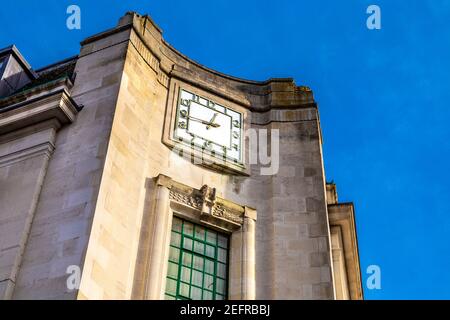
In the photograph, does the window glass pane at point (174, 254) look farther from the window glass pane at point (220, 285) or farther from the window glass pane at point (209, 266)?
the window glass pane at point (220, 285)

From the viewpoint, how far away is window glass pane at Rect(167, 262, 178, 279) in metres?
21.6

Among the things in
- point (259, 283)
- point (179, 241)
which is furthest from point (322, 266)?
point (179, 241)

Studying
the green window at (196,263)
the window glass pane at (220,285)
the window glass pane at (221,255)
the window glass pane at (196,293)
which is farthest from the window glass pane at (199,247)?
the window glass pane at (196,293)

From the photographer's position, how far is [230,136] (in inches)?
1033

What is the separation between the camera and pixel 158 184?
75.3ft

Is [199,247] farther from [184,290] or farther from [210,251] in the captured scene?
[184,290]

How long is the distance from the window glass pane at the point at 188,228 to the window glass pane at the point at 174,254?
820 millimetres

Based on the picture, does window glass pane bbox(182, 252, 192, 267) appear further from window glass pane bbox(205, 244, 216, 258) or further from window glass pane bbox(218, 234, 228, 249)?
window glass pane bbox(218, 234, 228, 249)

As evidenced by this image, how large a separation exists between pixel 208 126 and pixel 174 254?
5.50 meters

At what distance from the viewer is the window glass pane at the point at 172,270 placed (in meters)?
21.6

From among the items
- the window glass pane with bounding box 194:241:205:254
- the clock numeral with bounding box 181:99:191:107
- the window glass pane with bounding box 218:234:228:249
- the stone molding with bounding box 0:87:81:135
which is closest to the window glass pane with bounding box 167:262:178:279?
the window glass pane with bounding box 194:241:205:254

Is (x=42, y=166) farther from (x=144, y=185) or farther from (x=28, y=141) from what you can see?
(x=144, y=185)

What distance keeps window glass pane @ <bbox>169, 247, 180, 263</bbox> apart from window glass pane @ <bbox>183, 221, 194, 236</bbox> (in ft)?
2.69

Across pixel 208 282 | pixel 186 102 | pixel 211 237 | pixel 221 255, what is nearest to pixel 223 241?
pixel 211 237
